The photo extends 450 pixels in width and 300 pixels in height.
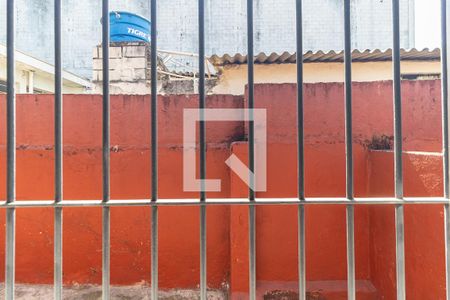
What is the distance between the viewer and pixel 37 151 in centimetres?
348

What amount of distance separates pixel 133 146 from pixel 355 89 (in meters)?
2.43

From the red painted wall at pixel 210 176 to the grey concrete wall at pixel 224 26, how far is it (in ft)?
26.9

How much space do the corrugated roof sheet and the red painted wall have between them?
2035 millimetres

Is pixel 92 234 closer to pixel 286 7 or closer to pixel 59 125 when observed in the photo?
pixel 59 125

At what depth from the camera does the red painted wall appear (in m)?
3.23

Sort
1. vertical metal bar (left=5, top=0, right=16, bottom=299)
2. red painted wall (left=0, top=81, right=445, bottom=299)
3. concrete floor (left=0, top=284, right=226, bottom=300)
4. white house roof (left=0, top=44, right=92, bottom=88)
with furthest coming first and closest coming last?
white house roof (left=0, top=44, right=92, bottom=88), concrete floor (left=0, top=284, right=226, bottom=300), red painted wall (left=0, top=81, right=445, bottom=299), vertical metal bar (left=5, top=0, right=16, bottom=299)

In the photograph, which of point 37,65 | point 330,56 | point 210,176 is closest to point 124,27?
point 37,65

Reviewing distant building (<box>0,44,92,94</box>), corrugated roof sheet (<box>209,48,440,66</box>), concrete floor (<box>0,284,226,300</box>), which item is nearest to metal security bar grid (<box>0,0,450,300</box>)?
concrete floor (<box>0,284,226,300</box>)

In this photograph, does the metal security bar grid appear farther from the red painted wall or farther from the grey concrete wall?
the grey concrete wall

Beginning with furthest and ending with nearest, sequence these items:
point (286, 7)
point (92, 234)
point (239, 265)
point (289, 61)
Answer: point (286, 7)
point (289, 61)
point (92, 234)
point (239, 265)

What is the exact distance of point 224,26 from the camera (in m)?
11.1

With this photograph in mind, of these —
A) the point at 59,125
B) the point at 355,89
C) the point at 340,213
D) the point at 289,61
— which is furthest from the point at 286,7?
the point at 59,125

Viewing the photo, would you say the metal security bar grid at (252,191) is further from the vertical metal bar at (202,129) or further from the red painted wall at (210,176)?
the red painted wall at (210,176)

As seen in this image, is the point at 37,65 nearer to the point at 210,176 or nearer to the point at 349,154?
the point at 210,176
